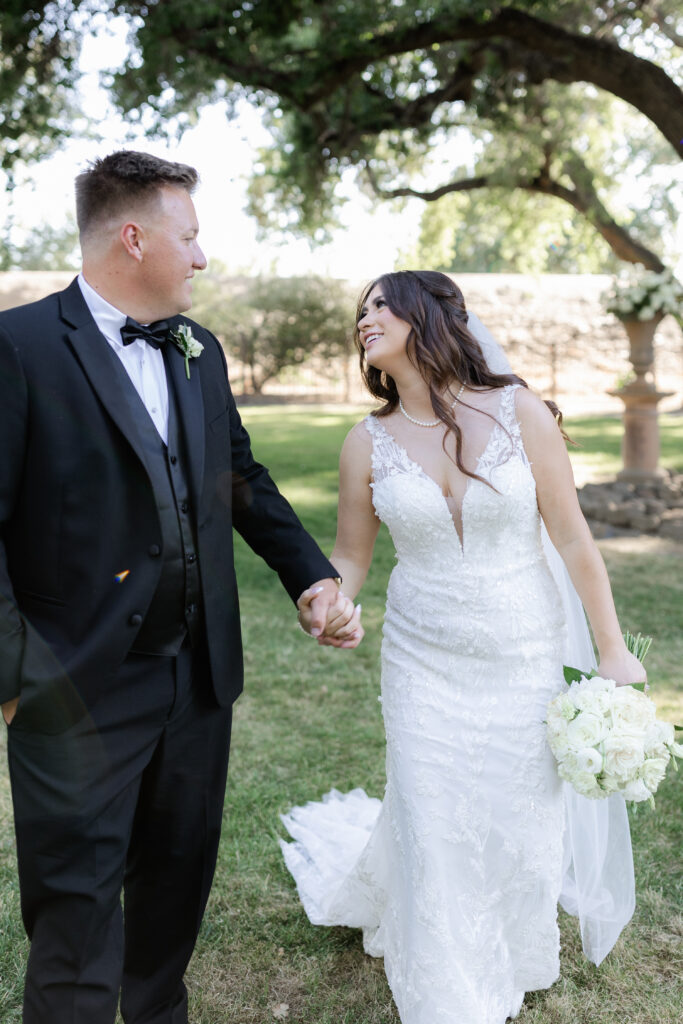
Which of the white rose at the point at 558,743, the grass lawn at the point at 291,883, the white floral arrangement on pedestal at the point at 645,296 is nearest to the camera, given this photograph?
the white rose at the point at 558,743

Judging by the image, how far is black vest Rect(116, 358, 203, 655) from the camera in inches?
86.4

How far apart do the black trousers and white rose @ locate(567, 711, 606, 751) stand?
3.20ft

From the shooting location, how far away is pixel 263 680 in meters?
5.94

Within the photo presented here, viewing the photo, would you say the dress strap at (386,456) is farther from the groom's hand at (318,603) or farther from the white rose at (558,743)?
the white rose at (558,743)

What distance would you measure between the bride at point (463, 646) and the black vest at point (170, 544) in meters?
0.62

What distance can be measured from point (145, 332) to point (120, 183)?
377mm

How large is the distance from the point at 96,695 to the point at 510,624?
4.26ft

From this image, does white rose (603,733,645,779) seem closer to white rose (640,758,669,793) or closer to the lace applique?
white rose (640,758,669,793)

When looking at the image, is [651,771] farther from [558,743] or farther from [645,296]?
[645,296]

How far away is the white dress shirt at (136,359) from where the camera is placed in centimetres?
225

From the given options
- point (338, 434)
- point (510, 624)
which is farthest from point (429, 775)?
point (338, 434)

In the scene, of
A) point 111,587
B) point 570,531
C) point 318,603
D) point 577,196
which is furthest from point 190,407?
point 577,196

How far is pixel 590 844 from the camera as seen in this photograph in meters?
3.27

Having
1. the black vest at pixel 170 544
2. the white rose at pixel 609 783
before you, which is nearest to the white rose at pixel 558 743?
the white rose at pixel 609 783
